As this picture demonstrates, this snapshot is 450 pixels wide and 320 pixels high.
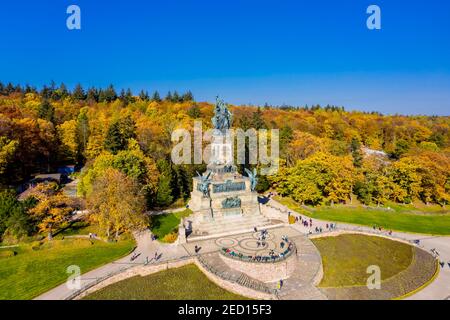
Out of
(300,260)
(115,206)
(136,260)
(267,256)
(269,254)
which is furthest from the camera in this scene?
(115,206)

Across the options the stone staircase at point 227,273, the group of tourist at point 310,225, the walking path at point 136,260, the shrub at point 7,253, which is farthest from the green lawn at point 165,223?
the group of tourist at point 310,225

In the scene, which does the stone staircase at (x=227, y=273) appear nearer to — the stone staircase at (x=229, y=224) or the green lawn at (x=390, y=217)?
the stone staircase at (x=229, y=224)

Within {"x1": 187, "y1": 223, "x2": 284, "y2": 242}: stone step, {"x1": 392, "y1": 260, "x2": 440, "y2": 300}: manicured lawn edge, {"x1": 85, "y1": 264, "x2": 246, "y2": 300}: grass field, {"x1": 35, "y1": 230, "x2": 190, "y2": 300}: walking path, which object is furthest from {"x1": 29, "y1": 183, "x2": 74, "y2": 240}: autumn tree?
{"x1": 392, "y1": 260, "x2": 440, "y2": 300}: manicured lawn edge

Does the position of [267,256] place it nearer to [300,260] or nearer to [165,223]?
[300,260]

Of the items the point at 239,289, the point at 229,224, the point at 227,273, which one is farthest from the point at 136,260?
the point at 229,224

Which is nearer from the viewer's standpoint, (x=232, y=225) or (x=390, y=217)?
(x=232, y=225)
